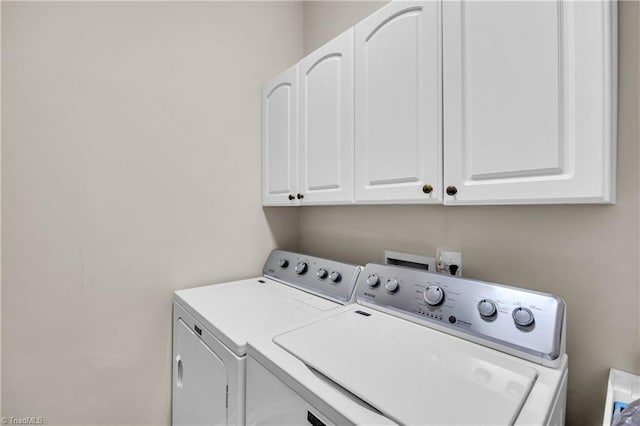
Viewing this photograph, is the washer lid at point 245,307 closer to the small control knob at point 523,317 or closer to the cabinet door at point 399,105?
the cabinet door at point 399,105

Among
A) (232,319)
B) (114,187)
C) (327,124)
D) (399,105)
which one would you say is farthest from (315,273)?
(114,187)

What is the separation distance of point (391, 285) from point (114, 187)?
1327mm

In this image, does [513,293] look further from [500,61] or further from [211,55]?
[211,55]

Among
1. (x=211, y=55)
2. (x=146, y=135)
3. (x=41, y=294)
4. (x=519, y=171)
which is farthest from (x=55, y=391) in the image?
(x=519, y=171)

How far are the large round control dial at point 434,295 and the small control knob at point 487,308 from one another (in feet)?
0.41

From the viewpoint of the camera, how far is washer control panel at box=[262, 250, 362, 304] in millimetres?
1316

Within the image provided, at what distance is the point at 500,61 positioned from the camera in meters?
0.82

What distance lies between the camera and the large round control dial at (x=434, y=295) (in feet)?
3.28

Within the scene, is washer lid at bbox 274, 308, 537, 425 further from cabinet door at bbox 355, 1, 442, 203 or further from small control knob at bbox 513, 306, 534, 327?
cabinet door at bbox 355, 1, 442, 203

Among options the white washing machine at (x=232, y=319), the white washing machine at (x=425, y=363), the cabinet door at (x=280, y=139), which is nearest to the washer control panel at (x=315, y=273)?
the white washing machine at (x=232, y=319)

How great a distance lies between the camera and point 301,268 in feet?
5.16

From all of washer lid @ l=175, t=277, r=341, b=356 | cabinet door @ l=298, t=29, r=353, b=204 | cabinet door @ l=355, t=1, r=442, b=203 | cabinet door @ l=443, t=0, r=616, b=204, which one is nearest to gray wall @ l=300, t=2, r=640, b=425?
cabinet door @ l=443, t=0, r=616, b=204

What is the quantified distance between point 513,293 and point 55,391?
1861 mm

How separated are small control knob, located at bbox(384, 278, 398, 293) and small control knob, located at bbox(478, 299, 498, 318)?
303 millimetres
